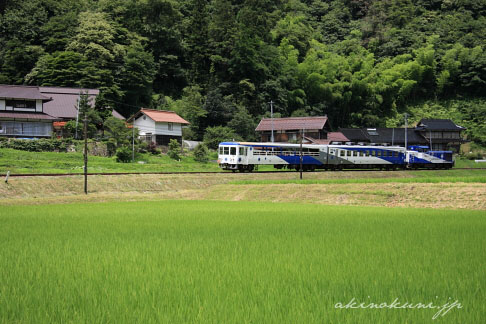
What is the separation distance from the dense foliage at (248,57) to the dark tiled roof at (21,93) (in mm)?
Result: 7526

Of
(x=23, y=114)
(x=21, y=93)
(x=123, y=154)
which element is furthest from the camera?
(x=21, y=93)

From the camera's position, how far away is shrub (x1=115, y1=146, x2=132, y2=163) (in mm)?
37625

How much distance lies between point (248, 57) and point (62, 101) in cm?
2657

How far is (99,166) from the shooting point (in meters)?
34.5

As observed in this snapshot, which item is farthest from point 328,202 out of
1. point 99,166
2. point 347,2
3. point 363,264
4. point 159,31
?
point 347,2

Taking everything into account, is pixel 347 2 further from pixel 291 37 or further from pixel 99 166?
pixel 99 166

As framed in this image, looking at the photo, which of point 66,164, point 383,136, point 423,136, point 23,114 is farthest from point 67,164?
point 423,136

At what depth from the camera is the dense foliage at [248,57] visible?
56906mm

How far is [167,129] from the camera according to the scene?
5056 centimetres

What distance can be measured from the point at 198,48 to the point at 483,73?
162 feet

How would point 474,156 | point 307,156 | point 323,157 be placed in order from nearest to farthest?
1. point 307,156
2. point 323,157
3. point 474,156

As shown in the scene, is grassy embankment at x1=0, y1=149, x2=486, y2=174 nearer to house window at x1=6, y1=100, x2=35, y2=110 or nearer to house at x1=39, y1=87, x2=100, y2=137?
house window at x1=6, y1=100, x2=35, y2=110

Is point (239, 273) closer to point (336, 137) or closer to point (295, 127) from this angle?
point (295, 127)

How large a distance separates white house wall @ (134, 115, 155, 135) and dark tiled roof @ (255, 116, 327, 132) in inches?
609
